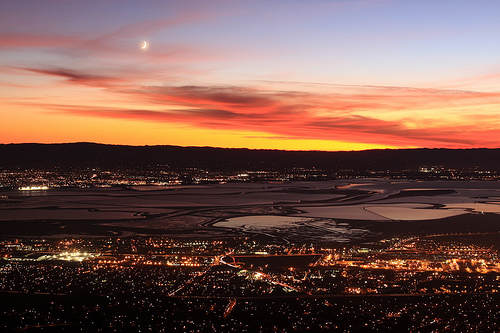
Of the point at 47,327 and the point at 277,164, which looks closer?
the point at 47,327

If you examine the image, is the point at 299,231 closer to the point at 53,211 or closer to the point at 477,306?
the point at 477,306

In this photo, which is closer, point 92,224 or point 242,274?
point 242,274

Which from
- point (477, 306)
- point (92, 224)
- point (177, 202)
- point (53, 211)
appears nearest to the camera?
point (477, 306)

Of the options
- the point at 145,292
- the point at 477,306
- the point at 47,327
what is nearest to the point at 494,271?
the point at 477,306

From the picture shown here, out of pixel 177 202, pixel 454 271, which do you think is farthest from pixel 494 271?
pixel 177 202

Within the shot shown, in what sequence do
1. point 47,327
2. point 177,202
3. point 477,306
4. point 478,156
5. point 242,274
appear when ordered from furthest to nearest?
point 478,156
point 177,202
point 242,274
point 477,306
point 47,327

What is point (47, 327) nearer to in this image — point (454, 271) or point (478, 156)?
point (454, 271)

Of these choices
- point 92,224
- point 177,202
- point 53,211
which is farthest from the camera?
point 177,202

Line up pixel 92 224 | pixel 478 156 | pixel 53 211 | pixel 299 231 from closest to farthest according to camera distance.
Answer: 1. pixel 299 231
2. pixel 92 224
3. pixel 53 211
4. pixel 478 156
